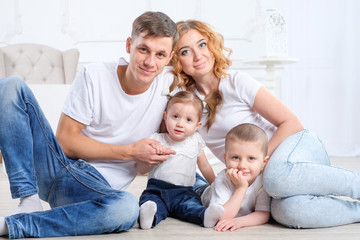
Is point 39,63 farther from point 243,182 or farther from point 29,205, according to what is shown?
point 243,182

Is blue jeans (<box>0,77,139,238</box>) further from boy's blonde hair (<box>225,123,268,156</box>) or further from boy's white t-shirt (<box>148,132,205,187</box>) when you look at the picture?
boy's blonde hair (<box>225,123,268,156</box>)

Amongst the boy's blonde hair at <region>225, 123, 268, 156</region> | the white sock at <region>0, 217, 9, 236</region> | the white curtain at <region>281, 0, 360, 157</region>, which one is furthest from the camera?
the white curtain at <region>281, 0, 360, 157</region>

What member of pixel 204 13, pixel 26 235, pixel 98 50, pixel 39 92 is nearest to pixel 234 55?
pixel 204 13

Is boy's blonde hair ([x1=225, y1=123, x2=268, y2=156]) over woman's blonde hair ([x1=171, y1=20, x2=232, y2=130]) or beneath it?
beneath

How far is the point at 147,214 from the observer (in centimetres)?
158

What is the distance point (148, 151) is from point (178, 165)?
0.19 metres

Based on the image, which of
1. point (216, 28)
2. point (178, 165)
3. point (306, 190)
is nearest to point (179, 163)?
point (178, 165)

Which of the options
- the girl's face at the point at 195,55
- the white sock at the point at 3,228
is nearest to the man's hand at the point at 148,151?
the girl's face at the point at 195,55

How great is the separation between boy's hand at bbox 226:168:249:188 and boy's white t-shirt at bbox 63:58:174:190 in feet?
1.28

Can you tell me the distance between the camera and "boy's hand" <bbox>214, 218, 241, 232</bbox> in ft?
5.22

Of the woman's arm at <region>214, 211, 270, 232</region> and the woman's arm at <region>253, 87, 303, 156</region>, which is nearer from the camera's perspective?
the woman's arm at <region>214, 211, 270, 232</region>

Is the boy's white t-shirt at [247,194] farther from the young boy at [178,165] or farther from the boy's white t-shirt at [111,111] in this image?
the boy's white t-shirt at [111,111]

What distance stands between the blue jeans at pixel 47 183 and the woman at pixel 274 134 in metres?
0.52

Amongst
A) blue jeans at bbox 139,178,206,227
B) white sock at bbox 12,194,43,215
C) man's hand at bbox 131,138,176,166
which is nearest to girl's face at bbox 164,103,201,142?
man's hand at bbox 131,138,176,166
